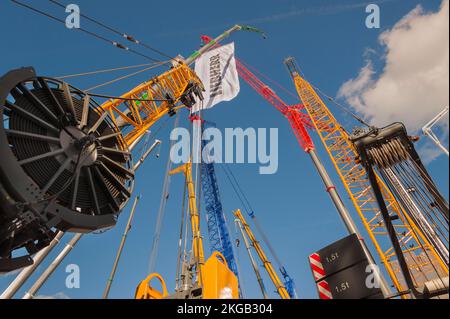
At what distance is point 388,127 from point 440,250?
3723mm

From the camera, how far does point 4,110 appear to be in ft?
34.9

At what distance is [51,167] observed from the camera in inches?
443

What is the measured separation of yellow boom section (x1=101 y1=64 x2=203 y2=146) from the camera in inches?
801

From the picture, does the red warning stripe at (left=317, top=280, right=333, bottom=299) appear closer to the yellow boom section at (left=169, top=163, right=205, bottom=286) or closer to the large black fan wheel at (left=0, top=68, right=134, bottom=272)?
the large black fan wheel at (left=0, top=68, right=134, bottom=272)

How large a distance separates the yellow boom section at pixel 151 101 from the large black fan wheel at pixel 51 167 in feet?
19.6

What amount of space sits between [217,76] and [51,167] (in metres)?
17.7

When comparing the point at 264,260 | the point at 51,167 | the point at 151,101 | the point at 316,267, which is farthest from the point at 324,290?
the point at 264,260

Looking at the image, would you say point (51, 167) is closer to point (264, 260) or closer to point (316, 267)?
point (316, 267)

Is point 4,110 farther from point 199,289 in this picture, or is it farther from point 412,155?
point 412,155

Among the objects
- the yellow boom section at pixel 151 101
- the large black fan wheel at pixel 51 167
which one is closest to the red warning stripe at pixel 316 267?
the large black fan wheel at pixel 51 167

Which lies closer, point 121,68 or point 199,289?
point 199,289

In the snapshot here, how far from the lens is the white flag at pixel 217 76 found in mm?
25469
